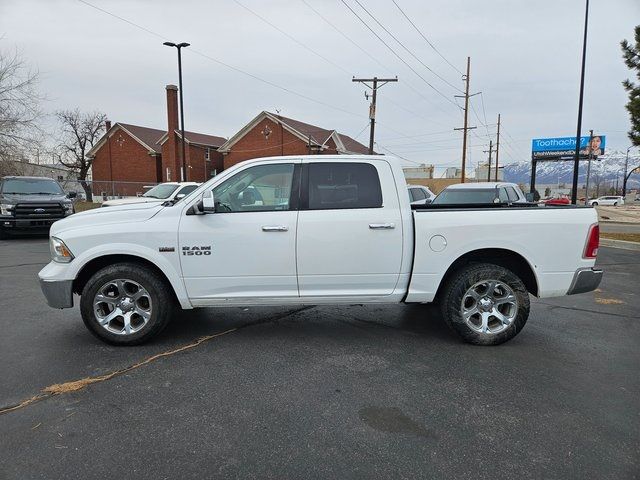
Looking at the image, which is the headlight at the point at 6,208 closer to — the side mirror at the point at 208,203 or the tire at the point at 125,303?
the tire at the point at 125,303

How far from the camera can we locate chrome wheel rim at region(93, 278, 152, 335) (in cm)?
432

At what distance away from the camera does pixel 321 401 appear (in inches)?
131

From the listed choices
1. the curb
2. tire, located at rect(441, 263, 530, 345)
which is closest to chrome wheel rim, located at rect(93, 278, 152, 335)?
tire, located at rect(441, 263, 530, 345)

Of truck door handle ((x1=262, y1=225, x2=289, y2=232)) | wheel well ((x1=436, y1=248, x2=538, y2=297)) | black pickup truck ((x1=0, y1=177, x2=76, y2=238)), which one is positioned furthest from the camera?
black pickup truck ((x1=0, y1=177, x2=76, y2=238))

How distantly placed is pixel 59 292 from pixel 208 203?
1.76 metres

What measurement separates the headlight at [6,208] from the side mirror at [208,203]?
11493mm

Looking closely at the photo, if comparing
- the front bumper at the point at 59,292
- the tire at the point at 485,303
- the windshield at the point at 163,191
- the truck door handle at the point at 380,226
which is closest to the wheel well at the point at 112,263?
the front bumper at the point at 59,292

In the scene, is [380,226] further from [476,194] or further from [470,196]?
[476,194]

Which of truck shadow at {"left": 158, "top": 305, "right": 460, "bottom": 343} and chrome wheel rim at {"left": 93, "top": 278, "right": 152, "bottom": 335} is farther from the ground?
chrome wheel rim at {"left": 93, "top": 278, "right": 152, "bottom": 335}

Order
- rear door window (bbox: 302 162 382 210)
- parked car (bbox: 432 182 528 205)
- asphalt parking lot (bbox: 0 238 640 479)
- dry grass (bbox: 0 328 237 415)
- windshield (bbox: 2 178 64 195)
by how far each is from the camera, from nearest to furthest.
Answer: asphalt parking lot (bbox: 0 238 640 479), dry grass (bbox: 0 328 237 415), rear door window (bbox: 302 162 382 210), parked car (bbox: 432 182 528 205), windshield (bbox: 2 178 64 195)

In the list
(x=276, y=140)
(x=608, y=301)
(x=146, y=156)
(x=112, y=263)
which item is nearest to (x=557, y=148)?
(x=276, y=140)

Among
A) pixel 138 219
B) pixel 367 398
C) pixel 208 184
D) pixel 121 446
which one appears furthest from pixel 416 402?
pixel 138 219

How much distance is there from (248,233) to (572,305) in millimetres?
4850

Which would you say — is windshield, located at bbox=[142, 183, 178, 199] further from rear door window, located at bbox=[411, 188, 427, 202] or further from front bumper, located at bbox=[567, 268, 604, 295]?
front bumper, located at bbox=[567, 268, 604, 295]
